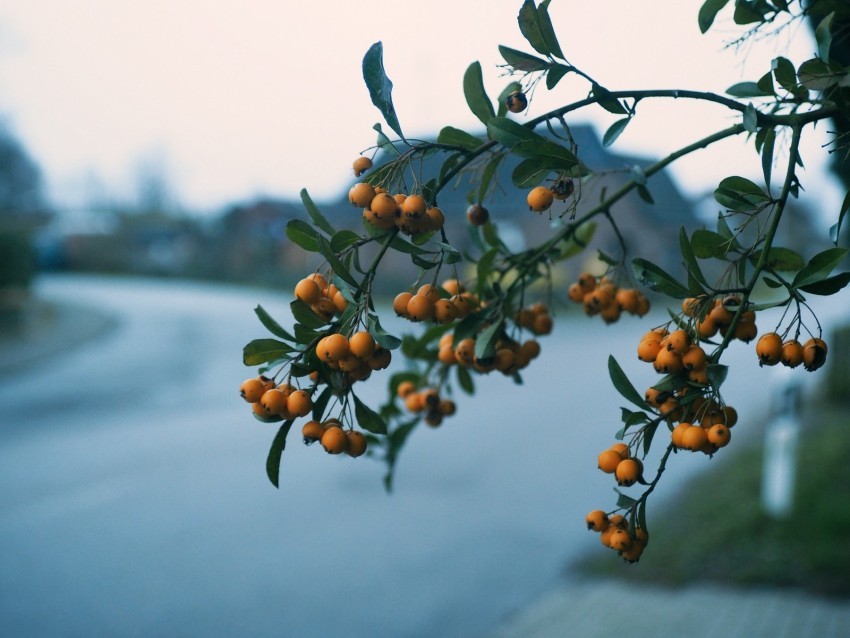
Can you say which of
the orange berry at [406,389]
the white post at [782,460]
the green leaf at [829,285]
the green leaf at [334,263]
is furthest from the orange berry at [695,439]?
the white post at [782,460]

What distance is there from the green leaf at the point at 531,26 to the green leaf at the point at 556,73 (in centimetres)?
3

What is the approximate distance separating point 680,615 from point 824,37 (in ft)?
13.0

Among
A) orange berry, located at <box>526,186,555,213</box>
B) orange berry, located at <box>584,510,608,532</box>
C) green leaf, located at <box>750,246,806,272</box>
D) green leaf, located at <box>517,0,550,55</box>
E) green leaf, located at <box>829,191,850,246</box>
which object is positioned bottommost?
orange berry, located at <box>584,510,608,532</box>

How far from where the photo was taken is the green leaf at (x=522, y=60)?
3.76 ft

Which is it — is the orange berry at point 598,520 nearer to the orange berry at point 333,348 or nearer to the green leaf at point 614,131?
the orange berry at point 333,348

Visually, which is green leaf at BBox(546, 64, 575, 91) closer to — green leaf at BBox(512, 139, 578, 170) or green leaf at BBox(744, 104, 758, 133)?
green leaf at BBox(512, 139, 578, 170)

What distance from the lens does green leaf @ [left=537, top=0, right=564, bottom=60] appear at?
111cm

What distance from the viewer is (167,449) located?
8211 millimetres

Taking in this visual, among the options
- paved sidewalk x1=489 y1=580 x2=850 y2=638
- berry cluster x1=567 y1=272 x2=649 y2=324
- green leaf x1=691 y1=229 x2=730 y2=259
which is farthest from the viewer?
paved sidewalk x1=489 y1=580 x2=850 y2=638

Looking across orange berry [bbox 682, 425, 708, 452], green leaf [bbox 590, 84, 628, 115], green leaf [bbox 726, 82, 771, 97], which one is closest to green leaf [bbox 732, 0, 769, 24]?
green leaf [bbox 726, 82, 771, 97]

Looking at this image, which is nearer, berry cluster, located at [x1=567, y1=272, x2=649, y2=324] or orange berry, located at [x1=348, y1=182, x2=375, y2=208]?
orange berry, located at [x1=348, y1=182, x2=375, y2=208]

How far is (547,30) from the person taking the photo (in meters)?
1.13

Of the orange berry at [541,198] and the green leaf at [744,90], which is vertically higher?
the green leaf at [744,90]

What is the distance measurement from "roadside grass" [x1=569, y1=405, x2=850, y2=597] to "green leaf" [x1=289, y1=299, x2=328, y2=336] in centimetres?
445
